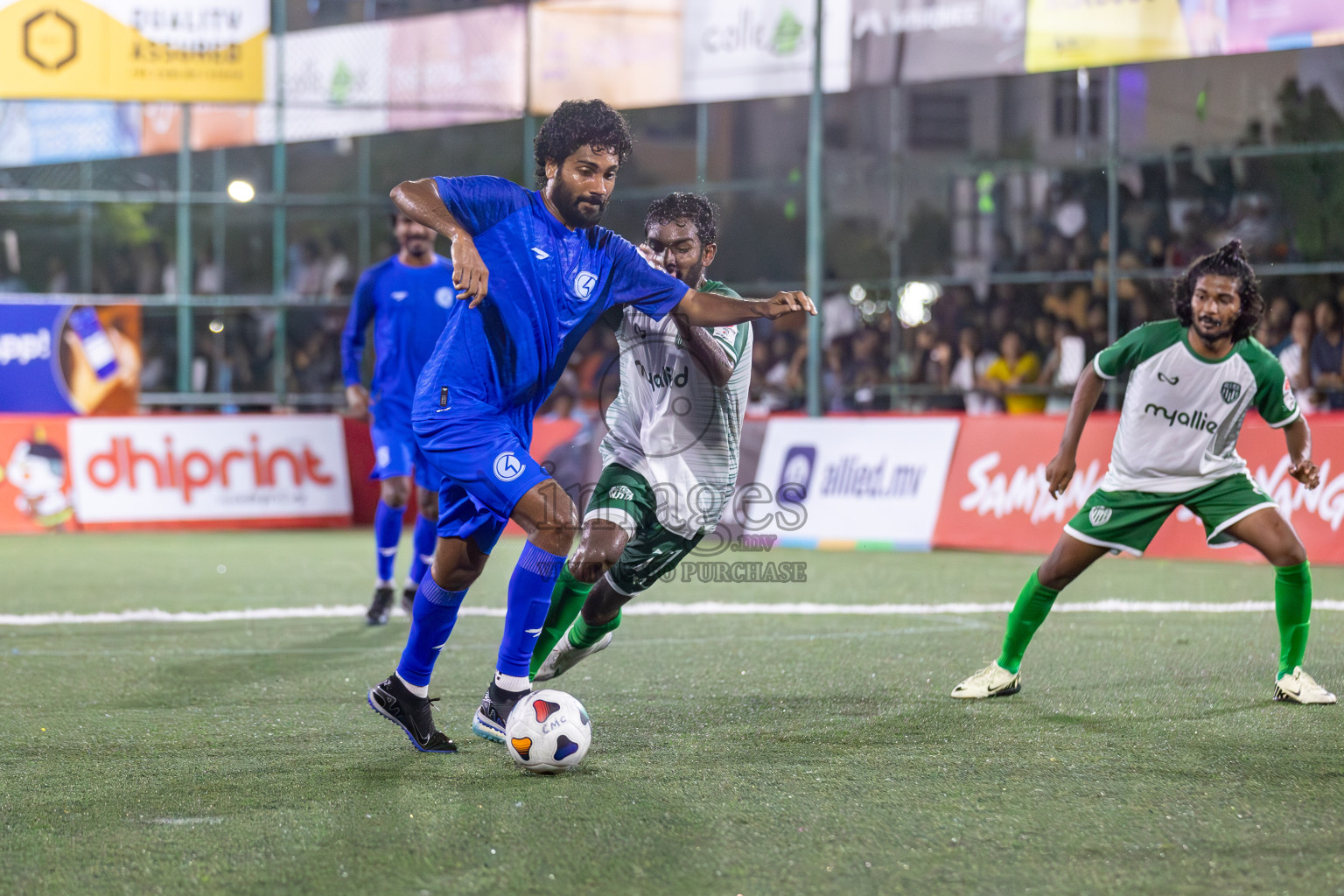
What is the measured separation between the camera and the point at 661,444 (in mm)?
5488

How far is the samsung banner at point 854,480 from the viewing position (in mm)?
12727

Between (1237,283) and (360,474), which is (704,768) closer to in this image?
(1237,283)

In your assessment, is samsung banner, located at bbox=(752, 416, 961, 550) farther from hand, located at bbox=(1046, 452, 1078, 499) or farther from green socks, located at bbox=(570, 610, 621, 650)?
green socks, located at bbox=(570, 610, 621, 650)

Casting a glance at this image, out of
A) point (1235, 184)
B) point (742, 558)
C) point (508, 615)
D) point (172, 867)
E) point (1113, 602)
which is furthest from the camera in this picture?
point (1235, 184)

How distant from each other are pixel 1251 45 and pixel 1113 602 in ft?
29.3

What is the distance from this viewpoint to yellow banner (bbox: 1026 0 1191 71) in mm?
15633

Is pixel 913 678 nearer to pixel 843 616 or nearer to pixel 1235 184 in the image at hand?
pixel 843 616

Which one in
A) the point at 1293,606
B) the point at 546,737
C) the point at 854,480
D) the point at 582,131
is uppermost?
the point at 582,131

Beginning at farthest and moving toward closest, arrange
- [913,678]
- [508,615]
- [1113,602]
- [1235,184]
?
[1235,184] → [1113,602] → [913,678] → [508,615]

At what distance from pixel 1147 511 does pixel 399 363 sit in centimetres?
454

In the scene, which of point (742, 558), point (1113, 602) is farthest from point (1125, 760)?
point (742, 558)

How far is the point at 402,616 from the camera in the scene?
842cm

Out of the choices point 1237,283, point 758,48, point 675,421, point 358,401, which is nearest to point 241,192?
point 758,48

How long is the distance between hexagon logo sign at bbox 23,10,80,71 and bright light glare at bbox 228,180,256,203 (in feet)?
9.15
